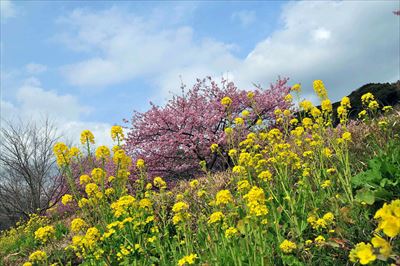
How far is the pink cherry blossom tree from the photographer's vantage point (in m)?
11.3

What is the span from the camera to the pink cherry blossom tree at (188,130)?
1134 cm

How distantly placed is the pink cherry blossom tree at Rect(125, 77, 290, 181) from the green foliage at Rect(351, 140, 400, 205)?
705cm

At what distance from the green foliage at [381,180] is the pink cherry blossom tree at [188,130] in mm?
7049

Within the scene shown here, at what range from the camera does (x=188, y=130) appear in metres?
11.5

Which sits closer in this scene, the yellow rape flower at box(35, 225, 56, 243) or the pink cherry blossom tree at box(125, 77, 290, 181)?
the yellow rape flower at box(35, 225, 56, 243)

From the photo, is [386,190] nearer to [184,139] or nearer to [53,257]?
[53,257]

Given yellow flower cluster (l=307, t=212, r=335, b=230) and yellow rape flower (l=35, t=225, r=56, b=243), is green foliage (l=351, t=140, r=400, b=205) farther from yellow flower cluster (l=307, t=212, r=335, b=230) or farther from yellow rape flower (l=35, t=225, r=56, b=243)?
yellow rape flower (l=35, t=225, r=56, b=243)

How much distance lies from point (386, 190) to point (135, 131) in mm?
9643

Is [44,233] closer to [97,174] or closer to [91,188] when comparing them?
[91,188]

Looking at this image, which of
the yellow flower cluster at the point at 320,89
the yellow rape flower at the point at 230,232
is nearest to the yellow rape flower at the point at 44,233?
the yellow rape flower at the point at 230,232

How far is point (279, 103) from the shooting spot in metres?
12.1

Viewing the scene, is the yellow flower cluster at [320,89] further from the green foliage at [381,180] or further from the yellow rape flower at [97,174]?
the yellow rape flower at [97,174]

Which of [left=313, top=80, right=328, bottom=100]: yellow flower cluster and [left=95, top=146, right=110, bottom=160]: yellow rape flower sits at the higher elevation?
[left=313, top=80, right=328, bottom=100]: yellow flower cluster

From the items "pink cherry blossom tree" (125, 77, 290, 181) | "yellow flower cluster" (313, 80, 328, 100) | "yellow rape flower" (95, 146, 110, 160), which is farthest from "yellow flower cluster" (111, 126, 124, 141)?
"pink cherry blossom tree" (125, 77, 290, 181)
